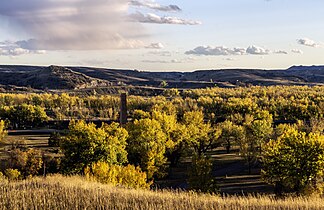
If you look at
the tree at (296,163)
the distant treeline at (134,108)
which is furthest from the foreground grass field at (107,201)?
the distant treeline at (134,108)

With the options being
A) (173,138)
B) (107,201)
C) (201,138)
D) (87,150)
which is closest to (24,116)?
(173,138)

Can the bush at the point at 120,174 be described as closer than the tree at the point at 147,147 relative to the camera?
Yes

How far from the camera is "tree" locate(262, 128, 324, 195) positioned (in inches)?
2146

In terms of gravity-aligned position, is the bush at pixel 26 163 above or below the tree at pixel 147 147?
below

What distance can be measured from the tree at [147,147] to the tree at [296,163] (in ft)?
61.0

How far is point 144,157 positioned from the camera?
6956 centimetres

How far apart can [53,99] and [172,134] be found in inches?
4226

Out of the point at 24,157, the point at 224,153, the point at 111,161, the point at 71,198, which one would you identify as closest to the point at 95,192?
the point at 71,198

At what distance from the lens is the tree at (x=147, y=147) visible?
225 feet

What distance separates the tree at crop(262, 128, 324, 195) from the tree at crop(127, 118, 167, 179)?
61.0ft

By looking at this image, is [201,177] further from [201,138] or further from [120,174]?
[201,138]

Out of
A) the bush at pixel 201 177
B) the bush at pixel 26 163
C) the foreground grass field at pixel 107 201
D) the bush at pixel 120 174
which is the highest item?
the foreground grass field at pixel 107 201

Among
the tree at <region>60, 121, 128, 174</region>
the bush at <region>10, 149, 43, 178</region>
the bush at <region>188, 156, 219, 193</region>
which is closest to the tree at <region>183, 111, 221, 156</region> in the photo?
the tree at <region>60, 121, 128, 174</region>

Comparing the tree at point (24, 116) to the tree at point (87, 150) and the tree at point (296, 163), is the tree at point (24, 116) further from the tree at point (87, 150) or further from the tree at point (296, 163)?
the tree at point (296, 163)
